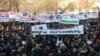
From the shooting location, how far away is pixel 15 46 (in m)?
19.4

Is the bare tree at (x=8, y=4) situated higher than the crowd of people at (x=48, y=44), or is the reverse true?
the crowd of people at (x=48, y=44)

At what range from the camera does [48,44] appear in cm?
2045

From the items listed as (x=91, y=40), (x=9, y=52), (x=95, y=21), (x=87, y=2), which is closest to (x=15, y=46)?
(x=9, y=52)

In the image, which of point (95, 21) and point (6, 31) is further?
point (95, 21)

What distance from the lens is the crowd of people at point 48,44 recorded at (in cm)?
1900

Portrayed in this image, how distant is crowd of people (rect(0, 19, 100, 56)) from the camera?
19.0m

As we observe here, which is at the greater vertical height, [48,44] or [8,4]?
[48,44]

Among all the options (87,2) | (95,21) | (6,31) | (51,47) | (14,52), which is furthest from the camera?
(87,2)

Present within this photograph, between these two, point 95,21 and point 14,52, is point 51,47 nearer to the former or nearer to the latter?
point 14,52

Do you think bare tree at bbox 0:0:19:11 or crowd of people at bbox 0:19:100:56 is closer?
crowd of people at bbox 0:19:100:56

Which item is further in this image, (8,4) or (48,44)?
(8,4)

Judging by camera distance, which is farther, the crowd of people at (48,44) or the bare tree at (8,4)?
the bare tree at (8,4)

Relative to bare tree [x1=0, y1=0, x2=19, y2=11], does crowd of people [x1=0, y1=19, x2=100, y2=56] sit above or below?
above

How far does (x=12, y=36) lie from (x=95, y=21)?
7.51 metres
